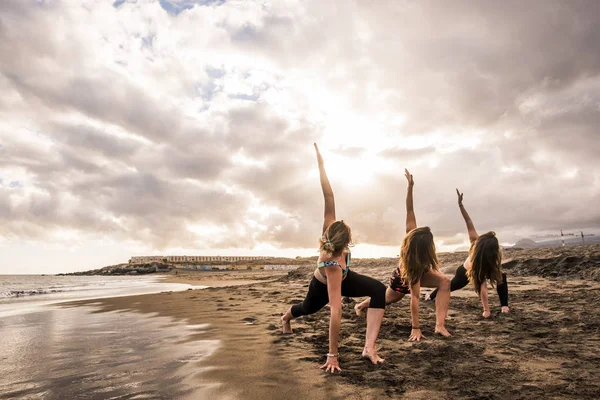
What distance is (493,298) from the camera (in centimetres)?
855

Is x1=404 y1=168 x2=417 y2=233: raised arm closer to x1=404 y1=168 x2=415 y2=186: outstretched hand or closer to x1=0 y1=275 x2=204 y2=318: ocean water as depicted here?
x1=404 y1=168 x2=415 y2=186: outstretched hand

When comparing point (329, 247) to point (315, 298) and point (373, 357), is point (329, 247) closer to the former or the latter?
point (315, 298)

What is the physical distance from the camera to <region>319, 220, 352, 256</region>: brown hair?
157 inches

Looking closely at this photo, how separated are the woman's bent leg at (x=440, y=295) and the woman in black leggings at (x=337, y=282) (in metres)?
1.54

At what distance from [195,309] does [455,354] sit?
664cm

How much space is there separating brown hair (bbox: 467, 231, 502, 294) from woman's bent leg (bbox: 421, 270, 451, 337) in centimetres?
152

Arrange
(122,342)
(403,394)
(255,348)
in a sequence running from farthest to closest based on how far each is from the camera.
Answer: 1. (122,342)
2. (255,348)
3. (403,394)

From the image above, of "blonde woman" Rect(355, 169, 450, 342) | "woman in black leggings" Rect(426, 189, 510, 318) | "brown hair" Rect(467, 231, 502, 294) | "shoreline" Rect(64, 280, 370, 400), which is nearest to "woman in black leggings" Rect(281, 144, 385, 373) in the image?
"shoreline" Rect(64, 280, 370, 400)

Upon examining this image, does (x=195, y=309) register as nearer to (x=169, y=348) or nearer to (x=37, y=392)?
(x=169, y=348)

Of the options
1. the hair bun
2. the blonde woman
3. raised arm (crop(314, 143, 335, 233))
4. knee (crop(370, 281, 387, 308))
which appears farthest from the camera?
the blonde woman

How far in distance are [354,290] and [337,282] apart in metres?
0.45

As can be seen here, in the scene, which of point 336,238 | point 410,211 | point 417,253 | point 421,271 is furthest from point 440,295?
point 336,238

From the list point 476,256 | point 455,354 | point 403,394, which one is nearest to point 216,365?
point 403,394

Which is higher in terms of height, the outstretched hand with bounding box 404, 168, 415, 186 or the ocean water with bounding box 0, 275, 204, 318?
the outstretched hand with bounding box 404, 168, 415, 186
